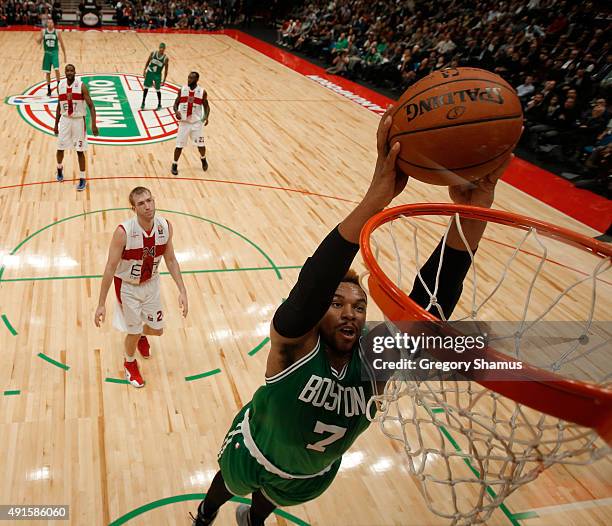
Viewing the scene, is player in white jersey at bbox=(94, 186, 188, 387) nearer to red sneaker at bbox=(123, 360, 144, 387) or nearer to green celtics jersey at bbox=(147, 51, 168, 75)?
red sneaker at bbox=(123, 360, 144, 387)

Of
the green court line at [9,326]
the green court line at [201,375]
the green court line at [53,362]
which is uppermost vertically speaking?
the green court line at [201,375]

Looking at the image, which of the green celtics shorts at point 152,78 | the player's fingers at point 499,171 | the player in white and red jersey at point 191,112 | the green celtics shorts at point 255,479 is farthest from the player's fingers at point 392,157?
the green celtics shorts at point 152,78

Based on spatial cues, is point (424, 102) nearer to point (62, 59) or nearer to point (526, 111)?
point (526, 111)

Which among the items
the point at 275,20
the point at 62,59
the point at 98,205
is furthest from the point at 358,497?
the point at 275,20

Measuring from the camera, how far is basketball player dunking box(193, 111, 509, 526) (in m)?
1.57

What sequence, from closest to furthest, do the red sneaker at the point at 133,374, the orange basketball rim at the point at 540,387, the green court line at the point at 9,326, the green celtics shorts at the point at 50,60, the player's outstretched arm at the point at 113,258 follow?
the orange basketball rim at the point at 540,387, the player's outstretched arm at the point at 113,258, the red sneaker at the point at 133,374, the green court line at the point at 9,326, the green celtics shorts at the point at 50,60

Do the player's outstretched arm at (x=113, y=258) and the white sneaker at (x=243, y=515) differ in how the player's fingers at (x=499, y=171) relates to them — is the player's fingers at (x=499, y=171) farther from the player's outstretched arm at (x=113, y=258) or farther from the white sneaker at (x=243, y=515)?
the player's outstretched arm at (x=113, y=258)

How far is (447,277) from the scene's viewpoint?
6.92 ft

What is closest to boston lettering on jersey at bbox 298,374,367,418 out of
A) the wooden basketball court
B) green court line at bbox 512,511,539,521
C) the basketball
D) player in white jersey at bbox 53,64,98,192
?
the basketball

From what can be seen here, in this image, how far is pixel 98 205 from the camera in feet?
22.4

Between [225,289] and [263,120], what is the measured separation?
6572 mm

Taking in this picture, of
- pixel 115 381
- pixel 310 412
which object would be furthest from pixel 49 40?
pixel 310 412

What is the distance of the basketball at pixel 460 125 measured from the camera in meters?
1.68

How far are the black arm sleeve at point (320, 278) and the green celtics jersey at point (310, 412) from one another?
1.06 feet
